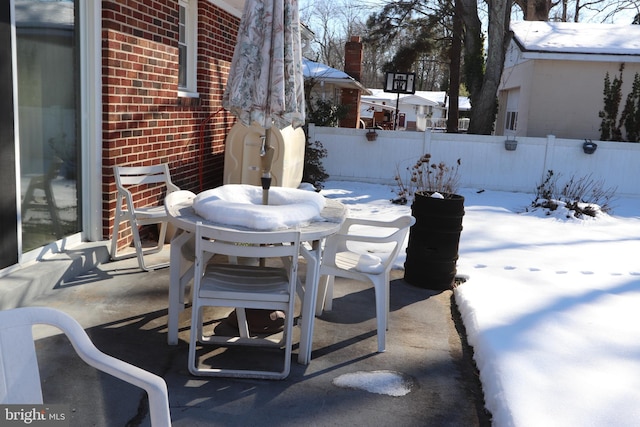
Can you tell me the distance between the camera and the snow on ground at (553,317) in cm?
315

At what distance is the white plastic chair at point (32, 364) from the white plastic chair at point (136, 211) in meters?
2.99

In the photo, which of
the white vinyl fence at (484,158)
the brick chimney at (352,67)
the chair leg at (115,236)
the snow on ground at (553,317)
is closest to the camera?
the snow on ground at (553,317)

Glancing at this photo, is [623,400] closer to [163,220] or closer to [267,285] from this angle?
[267,285]

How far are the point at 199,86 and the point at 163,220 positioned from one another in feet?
9.69

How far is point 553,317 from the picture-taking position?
4.55 metres

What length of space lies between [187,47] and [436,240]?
4.21 metres

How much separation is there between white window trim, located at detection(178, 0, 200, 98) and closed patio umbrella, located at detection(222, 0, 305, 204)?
346 cm

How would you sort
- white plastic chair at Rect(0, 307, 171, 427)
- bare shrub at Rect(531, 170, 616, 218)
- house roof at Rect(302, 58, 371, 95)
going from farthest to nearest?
house roof at Rect(302, 58, 371, 95)
bare shrub at Rect(531, 170, 616, 218)
white plastic chair at Rect(0, 307, 171, 427)

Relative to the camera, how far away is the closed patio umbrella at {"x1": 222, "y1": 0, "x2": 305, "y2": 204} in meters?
3.95

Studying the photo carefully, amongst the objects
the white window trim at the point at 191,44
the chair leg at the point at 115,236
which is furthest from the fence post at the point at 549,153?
the chair leg at the point at 115,236

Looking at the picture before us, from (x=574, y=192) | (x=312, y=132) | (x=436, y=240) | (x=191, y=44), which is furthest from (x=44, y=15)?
(x=574, y=192)

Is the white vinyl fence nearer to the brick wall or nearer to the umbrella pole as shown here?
the brick wall

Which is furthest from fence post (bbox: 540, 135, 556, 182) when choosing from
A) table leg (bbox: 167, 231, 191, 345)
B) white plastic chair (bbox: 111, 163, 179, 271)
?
table leg (bbox: 167, 231, 191, 345)

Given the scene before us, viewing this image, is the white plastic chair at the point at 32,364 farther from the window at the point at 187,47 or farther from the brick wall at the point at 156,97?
the window at the point at 187,47
